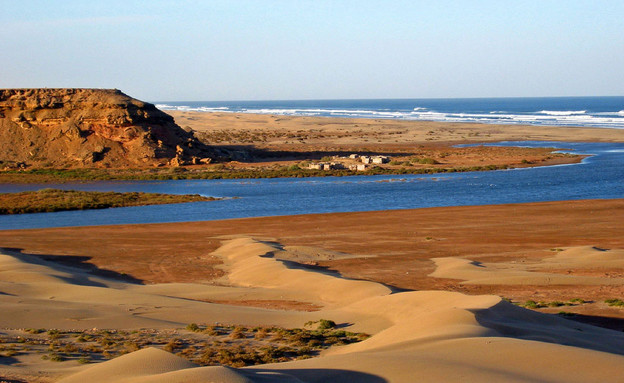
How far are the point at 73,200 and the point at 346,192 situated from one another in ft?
55.5

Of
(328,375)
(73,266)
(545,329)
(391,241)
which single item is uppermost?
(328,375)

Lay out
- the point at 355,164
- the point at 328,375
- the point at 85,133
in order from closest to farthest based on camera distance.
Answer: the point at 328,375 → the point at 355,164 → the point at 85,133

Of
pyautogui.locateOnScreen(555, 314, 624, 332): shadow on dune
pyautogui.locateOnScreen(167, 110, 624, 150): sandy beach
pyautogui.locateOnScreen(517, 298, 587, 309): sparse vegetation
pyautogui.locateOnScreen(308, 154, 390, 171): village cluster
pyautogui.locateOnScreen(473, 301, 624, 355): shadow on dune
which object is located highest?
pyautogui.locateOnScreen(167, 110, 624, 150): sandy beach

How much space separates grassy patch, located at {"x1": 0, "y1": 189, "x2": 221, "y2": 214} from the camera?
134 feet

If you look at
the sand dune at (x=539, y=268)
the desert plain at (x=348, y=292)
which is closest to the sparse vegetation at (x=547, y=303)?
the desert plain at (x=348, y=292)

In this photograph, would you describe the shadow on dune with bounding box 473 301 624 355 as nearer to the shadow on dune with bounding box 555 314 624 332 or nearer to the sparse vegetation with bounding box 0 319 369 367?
the shadow on dune with bounding box 555 314 624 332

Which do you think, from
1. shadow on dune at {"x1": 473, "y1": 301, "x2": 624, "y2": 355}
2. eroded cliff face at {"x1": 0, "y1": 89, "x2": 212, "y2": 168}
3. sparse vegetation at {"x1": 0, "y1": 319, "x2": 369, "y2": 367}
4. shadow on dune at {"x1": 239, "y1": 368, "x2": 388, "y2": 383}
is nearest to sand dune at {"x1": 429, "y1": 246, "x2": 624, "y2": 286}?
shadow on dune at {"x1": 473, "y1": 301, "x2": 624, "y2": 355}

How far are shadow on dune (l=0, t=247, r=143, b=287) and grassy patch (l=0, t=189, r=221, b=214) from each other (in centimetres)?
1357

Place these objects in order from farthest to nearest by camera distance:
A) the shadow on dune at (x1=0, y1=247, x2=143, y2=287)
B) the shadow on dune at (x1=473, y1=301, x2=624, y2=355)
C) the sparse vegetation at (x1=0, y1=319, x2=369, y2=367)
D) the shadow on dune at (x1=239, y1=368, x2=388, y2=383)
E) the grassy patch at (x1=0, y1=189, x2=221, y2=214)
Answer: the grassy patch at (x1=0, y1=189, x2=221, y2=214)
the shadow on dune at (x1=0, y1=247, x2=143, y2=287)
the shadow on dune at (x1=473, y1=301, x2=624, y2=355)
the sparse vegetation at (x1=0, y1=319, x2=369, y2=367)
the shadow on dune at (x1=239, y1=368, x2=388, y2=383)

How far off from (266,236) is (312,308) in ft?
42.3

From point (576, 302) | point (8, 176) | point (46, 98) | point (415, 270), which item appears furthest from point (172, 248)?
point (46, 98)

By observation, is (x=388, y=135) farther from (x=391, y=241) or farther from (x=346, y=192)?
(x=391, y=241)

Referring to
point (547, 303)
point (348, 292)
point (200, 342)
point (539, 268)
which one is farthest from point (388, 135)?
point (200, 342)

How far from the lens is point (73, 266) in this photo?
24.8 m
